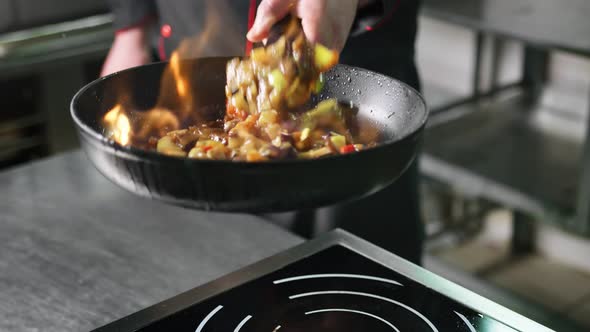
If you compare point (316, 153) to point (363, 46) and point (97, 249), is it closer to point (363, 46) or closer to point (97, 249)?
point (97, 249)

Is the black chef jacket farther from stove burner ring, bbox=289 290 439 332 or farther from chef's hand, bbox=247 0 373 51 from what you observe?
stove burner ring, bbox=289 290 439 332

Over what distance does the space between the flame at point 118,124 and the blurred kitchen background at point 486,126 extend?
161 cm

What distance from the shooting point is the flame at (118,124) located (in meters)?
0.96

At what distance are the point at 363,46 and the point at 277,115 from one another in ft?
2.23

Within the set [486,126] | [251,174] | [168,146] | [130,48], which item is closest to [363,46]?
[130,48]

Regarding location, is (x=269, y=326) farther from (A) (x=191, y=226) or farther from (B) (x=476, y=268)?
(B) (x=476, y=268)

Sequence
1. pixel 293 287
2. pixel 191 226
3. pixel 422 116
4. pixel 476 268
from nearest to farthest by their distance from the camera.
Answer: pixel 422 116 → pixel 293 287 → pixel 191 226 → pixel 476 268

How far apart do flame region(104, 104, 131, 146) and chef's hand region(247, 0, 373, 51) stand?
0.62ft

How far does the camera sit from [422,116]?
0.90m

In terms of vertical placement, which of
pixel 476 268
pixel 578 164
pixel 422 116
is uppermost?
pixel 422 116

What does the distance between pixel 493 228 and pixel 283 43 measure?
2.53m

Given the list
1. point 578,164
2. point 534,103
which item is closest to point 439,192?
point 534,103

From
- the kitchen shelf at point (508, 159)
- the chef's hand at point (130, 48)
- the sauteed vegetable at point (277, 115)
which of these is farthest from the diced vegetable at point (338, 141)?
the kitchen shelf at point (508, 159)

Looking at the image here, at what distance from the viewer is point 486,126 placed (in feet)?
9.49
